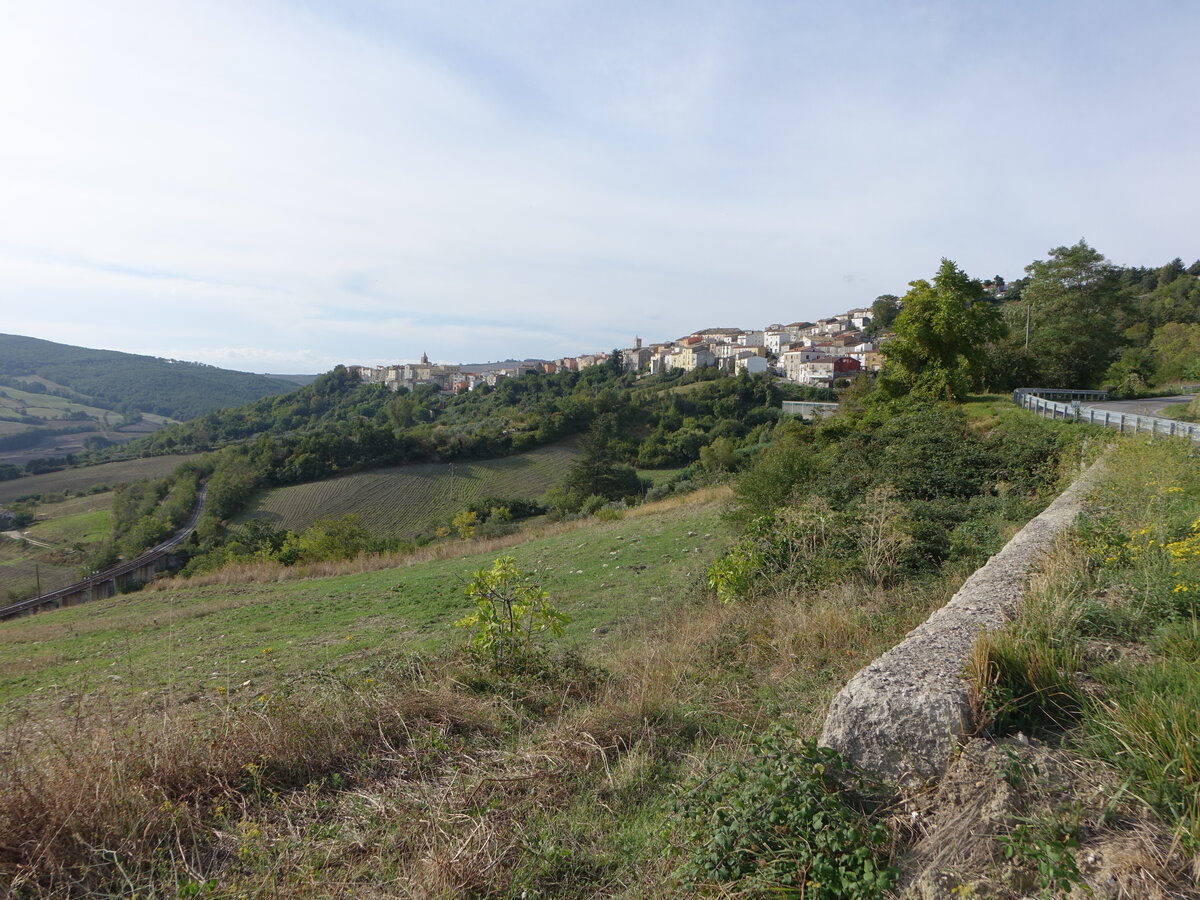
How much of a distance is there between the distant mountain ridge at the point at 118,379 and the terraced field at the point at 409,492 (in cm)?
12026

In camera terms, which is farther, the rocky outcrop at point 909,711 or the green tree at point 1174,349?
the green tree at point 1174,349

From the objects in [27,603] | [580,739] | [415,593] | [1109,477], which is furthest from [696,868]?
[27,603]

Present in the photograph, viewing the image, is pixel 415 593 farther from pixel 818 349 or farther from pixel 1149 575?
pixel 818 349

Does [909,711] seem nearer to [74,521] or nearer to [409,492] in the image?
[409,492]

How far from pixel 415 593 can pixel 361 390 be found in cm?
11496

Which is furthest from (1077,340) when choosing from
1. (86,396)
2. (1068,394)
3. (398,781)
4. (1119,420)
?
(86,396)

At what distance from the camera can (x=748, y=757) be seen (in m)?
3.43

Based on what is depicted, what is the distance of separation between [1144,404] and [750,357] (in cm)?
8657

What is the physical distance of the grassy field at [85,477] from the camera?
69.4m

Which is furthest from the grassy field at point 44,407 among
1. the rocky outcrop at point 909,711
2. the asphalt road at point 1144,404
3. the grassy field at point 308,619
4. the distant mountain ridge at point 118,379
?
the rocky outcrop at point 909,711

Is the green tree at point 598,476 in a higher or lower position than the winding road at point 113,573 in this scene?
higher

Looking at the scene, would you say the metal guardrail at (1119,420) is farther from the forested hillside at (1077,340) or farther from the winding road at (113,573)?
the winding road at (113,573)

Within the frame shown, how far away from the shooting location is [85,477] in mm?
74438

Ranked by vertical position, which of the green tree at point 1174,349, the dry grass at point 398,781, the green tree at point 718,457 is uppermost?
the green tree at point 1174,349
